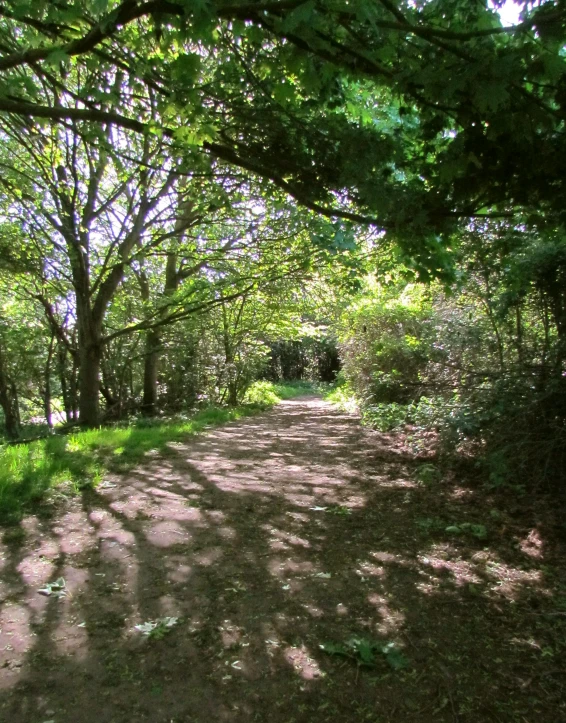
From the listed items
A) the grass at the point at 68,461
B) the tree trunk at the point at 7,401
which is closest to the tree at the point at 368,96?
the grass at the point at 68,461

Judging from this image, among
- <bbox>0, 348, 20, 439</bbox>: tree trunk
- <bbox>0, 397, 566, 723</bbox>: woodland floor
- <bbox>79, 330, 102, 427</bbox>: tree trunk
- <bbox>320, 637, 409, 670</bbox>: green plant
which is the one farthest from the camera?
<bbox>0, 348, 20, 439</bbox>: tree trunk

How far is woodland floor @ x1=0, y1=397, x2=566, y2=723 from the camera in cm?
228

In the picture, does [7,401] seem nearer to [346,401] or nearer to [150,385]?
[150,385]

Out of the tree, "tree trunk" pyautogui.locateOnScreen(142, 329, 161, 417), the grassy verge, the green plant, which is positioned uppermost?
the tree

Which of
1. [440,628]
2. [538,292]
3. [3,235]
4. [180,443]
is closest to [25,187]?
[3,235]

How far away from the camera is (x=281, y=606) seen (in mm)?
3041

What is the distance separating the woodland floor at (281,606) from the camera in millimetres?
2275

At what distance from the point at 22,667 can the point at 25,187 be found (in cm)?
927

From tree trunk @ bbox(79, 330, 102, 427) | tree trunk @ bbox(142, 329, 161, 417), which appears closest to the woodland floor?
tree trunk @ bbox(79, 330, 102, 427)

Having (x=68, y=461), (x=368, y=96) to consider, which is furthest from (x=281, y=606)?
(x=368, y=96)

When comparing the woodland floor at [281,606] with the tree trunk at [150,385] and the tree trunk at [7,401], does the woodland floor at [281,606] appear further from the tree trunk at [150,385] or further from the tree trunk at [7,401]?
the tree trunk at [7,401]

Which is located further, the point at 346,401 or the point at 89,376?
the point at 346,401

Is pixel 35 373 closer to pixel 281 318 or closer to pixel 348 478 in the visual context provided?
pixel 281 318

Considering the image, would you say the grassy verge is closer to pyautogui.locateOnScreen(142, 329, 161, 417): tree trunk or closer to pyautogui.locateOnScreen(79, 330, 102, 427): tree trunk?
pyautogui.locateOnScreen(142, 329, 161, 417): tree trunk
